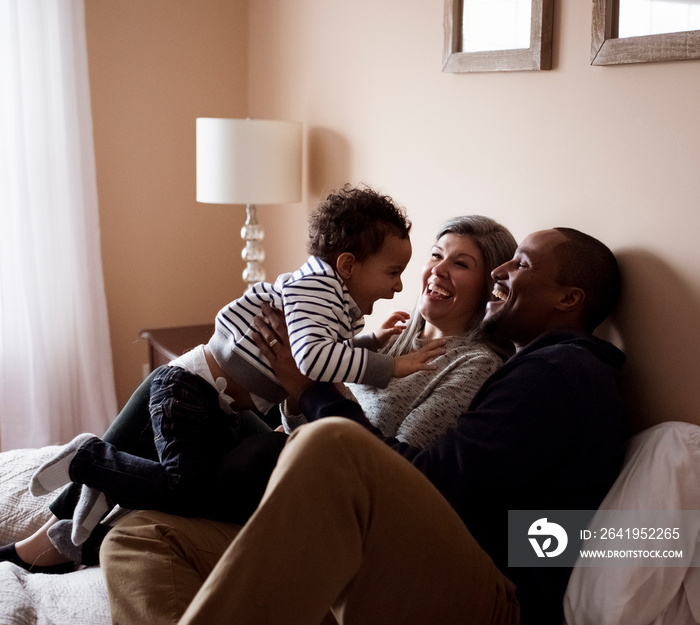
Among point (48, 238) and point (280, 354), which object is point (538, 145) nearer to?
point (280, 354)

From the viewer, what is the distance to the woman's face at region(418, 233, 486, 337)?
79.0 inches

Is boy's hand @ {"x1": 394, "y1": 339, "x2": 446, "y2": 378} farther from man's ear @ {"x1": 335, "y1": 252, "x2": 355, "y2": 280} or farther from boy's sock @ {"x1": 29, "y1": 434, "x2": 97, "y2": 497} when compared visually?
boy's sock @ {"x1": 29, "y1": 434, "x2": 97, "y2": 497}

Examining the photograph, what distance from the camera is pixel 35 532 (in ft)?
6.80

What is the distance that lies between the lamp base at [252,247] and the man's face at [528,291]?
5.21 feet

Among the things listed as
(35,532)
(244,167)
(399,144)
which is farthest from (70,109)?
(35,532)

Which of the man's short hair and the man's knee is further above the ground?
the man's short hair

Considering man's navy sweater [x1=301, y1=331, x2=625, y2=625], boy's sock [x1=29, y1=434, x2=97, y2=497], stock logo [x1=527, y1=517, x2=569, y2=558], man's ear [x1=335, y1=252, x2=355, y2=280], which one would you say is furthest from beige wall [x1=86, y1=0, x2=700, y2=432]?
boy's sock [x1=29, y1=434, x2=97, y2=497]

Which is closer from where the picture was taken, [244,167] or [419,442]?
[419,442]

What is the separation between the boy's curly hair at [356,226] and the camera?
188 centimetres

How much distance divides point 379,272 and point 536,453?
0.57m

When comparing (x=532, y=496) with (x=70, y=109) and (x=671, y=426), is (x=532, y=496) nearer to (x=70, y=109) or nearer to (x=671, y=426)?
(x=671, y=426)

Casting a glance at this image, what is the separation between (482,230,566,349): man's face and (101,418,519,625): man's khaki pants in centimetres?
59

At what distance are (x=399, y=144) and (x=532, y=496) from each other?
4.55 feet

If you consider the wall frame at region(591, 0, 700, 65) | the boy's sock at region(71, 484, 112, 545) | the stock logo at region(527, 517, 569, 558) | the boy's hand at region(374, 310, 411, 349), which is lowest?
the boy's sock at region(71, 484, 112, 545)
